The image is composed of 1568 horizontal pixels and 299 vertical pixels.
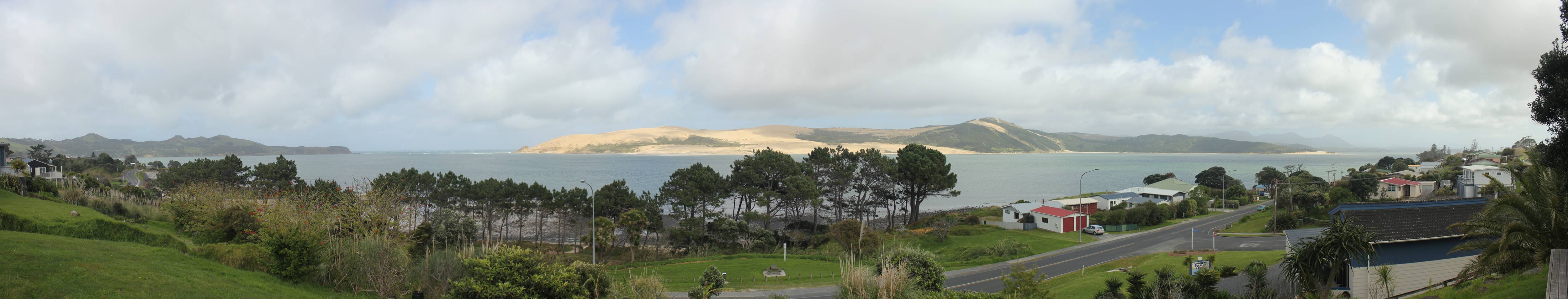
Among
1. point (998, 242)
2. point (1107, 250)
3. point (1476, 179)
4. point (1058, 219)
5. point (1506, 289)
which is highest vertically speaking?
point (1476, 179)

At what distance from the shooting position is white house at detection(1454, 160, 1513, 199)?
150ft

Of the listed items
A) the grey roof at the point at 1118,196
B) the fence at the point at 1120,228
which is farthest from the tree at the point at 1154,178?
the fence at the point at 1120,228

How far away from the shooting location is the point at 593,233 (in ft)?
105

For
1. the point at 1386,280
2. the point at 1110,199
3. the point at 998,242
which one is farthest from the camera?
the point at 1110,199

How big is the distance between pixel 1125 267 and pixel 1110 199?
112 feet

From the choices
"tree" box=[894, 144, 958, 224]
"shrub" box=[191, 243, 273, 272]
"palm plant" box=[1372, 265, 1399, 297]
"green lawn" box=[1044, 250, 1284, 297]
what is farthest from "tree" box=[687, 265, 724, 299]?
"tree" box=[894, 144, 958, 224]

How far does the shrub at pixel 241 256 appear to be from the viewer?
14.2m

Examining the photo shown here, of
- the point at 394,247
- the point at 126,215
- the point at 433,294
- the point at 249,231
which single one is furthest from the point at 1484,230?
the point at 126,215

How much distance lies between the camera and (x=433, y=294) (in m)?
13.7

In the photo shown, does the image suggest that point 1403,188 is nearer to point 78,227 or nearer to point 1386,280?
point 1386,280

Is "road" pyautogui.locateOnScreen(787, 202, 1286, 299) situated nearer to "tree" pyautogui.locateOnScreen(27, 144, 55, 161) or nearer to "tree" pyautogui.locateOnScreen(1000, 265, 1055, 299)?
"tree" pyautogui.locateOnScreen(1000, 265, 1055, 299)

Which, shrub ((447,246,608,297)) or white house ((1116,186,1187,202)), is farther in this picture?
white house ((1116,186,1187,202))

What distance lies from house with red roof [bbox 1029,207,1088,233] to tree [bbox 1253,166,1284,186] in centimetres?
4248

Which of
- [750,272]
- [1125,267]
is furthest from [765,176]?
[1125,267]
